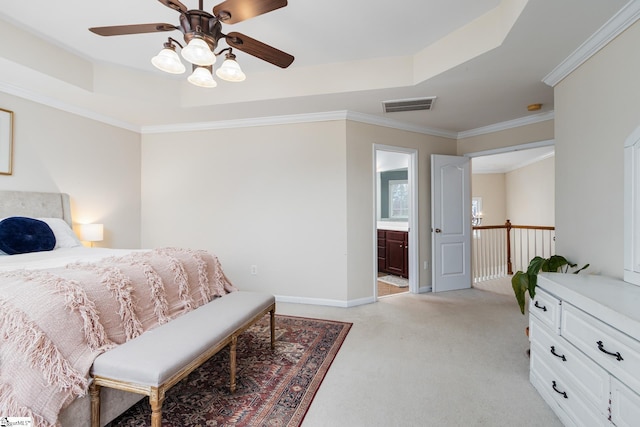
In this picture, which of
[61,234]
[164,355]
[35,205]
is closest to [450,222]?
[164,355]

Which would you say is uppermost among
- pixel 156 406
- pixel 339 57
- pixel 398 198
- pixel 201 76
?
pixel 339 57

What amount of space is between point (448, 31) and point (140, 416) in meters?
3.53

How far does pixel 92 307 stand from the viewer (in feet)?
4.86

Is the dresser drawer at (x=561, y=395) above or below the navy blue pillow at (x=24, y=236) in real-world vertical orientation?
below

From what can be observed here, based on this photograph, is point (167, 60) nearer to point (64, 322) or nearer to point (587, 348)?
point (64, 322)

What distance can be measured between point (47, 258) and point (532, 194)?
8.48 metres

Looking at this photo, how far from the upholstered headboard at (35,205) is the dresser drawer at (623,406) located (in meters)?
4.55

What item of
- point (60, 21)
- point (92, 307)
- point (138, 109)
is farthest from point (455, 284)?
point (60, 21)

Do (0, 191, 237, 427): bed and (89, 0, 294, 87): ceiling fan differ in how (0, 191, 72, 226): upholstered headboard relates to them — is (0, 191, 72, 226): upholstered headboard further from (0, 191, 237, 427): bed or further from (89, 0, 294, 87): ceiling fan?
(89, 0, 294, 87): ceiling fan

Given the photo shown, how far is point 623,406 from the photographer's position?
123cm

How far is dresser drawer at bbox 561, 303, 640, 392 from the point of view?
1184mm

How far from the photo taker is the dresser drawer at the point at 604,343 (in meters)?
1.18

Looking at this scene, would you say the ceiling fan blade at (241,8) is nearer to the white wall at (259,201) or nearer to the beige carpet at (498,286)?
the white wall at (259,201)

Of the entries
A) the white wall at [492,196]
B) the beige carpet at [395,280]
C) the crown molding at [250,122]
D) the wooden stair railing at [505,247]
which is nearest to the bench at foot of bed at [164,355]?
the crown molding at [250,122]
